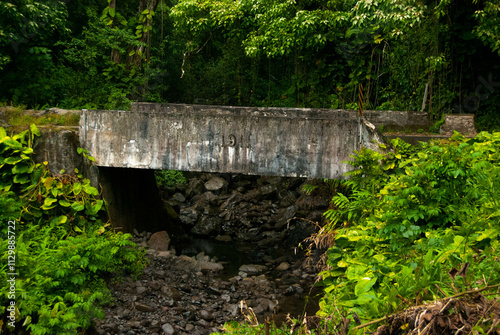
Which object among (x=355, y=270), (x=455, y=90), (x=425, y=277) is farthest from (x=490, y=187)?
(x=455, y=90)

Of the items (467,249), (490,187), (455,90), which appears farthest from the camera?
(455,90)

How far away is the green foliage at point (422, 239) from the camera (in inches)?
98.7

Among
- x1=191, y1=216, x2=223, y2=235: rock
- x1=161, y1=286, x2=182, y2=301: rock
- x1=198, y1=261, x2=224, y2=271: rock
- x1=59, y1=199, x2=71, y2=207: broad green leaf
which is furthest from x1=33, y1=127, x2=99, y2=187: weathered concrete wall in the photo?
x1=191, y1=216, x2=223, y2=235: rock

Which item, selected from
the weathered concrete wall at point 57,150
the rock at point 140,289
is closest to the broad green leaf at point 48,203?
the weathered concrete wall at point 57,150

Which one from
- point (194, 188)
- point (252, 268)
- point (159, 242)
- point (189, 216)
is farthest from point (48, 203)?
point (194, 188)

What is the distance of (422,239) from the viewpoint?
359 centimetres

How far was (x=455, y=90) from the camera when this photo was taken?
9742 mm

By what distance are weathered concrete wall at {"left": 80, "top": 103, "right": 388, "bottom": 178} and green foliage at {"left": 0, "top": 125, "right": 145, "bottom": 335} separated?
81 centimetres

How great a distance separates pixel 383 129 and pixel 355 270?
530cm

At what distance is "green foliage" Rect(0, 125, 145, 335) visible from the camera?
16.1 feet

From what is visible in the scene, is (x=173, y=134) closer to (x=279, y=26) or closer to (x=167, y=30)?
(x=279, y=26)

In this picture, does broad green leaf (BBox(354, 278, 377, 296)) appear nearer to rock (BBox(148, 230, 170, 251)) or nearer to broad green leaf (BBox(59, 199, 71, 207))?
broad green leaf (BBox(59, 199, 71, 207))

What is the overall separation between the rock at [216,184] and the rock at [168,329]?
6.88 metres

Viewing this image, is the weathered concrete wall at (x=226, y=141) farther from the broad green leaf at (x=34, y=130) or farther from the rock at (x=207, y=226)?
the rock at (x=207, y=226)
